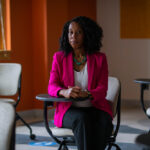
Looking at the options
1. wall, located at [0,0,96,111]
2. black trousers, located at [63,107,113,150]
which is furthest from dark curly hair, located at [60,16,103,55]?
wall, located at [0,0,96,111]

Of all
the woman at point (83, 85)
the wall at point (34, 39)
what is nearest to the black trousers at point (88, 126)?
the woman at point (83, 85)

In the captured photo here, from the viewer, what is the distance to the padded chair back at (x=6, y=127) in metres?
1.39

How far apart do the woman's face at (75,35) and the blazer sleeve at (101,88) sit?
231mm

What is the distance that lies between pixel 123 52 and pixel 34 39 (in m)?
1.72

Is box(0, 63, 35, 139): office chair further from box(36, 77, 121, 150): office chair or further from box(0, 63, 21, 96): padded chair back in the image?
box(36, 77, 121, 150): office chair

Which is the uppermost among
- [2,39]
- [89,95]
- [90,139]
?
[2,39]

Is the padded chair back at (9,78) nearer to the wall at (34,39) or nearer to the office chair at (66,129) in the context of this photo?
the wall at (34,39)

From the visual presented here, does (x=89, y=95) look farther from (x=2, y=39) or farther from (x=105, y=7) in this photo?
(x=105, y=7)

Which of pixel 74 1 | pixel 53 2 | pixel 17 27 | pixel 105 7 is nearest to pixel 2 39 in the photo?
pixel 17 27

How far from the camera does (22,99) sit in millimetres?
5359

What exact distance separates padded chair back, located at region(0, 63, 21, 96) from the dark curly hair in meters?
1.38

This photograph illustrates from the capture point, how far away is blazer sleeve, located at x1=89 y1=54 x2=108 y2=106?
102 inches

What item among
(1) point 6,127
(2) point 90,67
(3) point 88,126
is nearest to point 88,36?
(2) point 90,67

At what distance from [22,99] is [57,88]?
2847 mm
